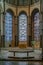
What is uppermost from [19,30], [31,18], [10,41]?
[31,18]

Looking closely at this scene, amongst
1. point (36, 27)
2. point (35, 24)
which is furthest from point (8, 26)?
point (36, 27)

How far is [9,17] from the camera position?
22234 millimetres

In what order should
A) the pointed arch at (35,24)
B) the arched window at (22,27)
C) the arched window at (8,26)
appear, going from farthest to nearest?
the arched window at (22,27), the arched window at (8,26), the pointed arch at (35,24)

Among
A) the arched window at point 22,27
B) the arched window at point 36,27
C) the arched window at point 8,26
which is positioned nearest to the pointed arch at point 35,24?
the arched window at point 36,27

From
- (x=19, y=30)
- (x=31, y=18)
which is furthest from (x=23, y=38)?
(x=31, y=18)

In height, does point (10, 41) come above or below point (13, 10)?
below

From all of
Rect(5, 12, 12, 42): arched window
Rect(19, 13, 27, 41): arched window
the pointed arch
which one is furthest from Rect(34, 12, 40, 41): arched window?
Rect(5, 12, 12, 42): arched window

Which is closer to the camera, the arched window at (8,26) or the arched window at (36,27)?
the arched window at (36,27)

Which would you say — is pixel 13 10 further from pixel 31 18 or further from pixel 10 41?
pixel 10 41

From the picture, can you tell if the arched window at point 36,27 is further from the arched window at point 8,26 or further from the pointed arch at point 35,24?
the arched window at point 8,26

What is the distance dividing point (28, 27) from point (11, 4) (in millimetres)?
3675

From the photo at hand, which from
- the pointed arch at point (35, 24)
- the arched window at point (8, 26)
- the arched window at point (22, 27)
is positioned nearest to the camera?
the pointed arch at point (35, 24)

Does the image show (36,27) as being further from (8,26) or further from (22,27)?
(8,26)

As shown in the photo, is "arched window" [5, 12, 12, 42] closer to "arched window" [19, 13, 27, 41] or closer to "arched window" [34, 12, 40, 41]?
"arched window" [19, 13, 27, 41]
